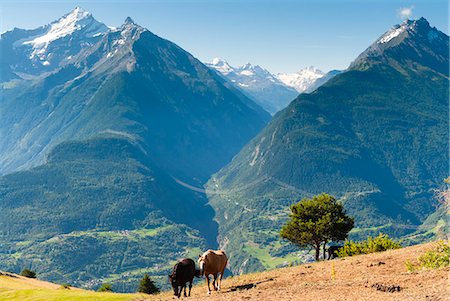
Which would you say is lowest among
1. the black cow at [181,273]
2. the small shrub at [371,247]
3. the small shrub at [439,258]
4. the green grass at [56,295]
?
the small shrub at [371,247]

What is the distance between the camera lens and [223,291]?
→ 3966 cm

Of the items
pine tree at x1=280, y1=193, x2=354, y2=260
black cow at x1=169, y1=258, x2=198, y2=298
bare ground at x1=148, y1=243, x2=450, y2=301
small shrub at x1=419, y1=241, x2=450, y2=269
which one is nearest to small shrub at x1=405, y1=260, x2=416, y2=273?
bare ground at x1=148, y1=243, x2=450, y2=301

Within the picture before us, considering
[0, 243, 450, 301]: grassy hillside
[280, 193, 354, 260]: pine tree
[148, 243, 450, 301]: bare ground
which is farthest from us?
[280, 193, 354, 260]: pine tree

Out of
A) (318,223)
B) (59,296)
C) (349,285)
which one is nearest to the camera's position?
(349,285)

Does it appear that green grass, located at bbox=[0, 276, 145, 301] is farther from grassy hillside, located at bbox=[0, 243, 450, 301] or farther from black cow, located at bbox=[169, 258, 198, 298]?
black cow, located at bbox=[169, 258, 198, 298]

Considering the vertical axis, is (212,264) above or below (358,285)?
above

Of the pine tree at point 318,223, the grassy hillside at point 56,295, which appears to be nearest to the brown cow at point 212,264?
the grassy hillside at point 56,295

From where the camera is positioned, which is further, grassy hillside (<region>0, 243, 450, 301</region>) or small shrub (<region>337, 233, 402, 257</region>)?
small shrub (<region>337, 233, 402, 257</region>)

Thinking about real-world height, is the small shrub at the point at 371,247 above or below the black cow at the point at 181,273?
below

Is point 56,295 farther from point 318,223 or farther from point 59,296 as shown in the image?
point 318,223

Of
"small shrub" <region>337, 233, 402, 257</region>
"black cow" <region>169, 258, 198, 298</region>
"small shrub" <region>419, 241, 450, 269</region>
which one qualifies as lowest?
"small shrub" <region>337, 233, 402, 257</region>

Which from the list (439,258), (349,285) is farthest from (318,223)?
(349,285)

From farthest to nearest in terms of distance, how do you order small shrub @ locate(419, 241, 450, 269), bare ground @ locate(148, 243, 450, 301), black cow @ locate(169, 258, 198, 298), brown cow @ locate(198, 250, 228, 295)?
brown cow @ locate(198, 250, 228, 295), black cow @ locate(169, 258, 198, 298), small shrub @ locate(419, 241, 450, 269), bare ground @ locate(148, 243, 450, 301)

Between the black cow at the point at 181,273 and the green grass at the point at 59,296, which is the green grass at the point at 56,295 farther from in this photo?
the black cow at the point at 181,273
